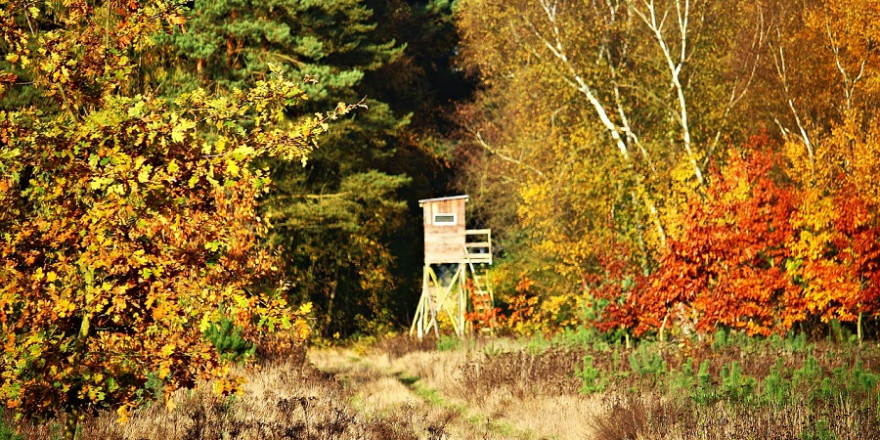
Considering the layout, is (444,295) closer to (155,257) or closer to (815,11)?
(815,11)

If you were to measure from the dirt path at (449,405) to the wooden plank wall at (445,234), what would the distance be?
5.97 metres

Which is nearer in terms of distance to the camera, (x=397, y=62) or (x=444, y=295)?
(x=444, y=295)

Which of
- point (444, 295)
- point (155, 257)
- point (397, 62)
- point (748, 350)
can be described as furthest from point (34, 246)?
point (397, 62)

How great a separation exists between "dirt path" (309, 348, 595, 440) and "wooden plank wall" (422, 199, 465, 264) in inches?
235

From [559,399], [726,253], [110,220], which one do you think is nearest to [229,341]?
[559,399]

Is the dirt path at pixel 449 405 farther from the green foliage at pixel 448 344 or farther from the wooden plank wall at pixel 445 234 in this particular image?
the wooden plank wall at pixel 445 234

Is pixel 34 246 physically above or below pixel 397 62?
below

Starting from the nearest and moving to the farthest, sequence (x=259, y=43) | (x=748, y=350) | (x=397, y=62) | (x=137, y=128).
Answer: (x=137, y=128), (x=748, y=350), (x=259, y=43), (x=397, y=62)

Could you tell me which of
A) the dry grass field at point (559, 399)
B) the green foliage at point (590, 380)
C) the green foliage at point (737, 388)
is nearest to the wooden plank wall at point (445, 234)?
the dry grass field at point (559, 399)

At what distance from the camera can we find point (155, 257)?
5953mm

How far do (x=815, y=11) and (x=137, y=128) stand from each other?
20.8 metres

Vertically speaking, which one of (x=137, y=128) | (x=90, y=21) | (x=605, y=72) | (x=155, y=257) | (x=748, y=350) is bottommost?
(x=748, y=350)

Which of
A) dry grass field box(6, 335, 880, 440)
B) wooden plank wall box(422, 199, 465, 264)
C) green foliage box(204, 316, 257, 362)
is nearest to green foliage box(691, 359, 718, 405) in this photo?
dry grass field box(6, 335, 880, 440)

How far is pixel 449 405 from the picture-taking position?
542 inches
